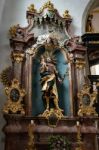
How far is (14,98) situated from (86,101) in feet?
5.20

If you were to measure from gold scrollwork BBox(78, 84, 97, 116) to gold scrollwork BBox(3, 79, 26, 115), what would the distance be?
1.26 m

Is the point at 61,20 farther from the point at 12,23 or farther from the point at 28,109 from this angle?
the point at 28,109

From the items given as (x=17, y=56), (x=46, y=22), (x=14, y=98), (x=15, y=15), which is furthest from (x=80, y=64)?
(x=15, y=15)

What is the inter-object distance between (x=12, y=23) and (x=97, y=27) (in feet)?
10.1

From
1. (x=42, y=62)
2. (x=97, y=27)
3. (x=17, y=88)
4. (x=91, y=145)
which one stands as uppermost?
(x=97, y=27)

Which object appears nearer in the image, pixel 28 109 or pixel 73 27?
pixel 28 109

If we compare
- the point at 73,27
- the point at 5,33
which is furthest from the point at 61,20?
the point at 5,33

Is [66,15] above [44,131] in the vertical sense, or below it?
above

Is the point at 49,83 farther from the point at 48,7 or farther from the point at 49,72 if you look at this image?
the point at 48,7

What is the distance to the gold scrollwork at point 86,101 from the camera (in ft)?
21.8

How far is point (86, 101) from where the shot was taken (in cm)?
674

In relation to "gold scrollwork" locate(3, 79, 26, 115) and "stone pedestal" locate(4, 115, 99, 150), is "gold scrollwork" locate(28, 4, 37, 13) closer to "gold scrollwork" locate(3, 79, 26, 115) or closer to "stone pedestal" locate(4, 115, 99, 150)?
"gold scrollwork" locate(3, 79, 26, 115)

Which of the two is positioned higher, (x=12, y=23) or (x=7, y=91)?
(x=12, y=23)

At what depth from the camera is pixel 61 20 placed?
7.67 meters
